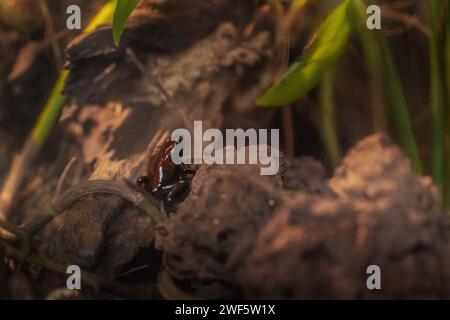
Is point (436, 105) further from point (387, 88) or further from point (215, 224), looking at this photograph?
point (215, 224)

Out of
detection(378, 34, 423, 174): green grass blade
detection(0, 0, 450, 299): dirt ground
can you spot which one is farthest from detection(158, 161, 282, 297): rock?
detection(378, 34, 423, 174): green grass blade

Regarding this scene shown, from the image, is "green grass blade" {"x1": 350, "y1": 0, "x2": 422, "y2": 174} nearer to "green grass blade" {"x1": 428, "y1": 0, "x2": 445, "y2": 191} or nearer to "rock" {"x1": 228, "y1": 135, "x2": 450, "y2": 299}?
"green grass blade" {"x1": 428, "y1": 0, "x2": 445, "y2": 191}

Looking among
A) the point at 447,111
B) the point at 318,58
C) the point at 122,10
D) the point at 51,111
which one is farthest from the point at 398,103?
the point at 51,111

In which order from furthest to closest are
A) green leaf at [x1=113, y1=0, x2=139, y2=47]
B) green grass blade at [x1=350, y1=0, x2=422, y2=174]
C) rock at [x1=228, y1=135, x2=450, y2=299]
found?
green grass blade at [x1=350, y1=0, x2=422, y2=174] < green leaf at [x1=113, y1=0, x2=139, y2=47] < rock at [x1=228, y1=135, x2=450, y2=299]

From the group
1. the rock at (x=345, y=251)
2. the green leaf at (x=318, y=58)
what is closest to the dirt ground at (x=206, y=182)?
the rock at (x=345, y=251)

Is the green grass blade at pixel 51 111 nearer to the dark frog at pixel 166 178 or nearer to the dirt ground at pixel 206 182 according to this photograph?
the dirt ground at pixel 206 182
